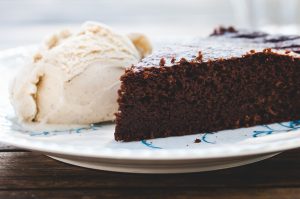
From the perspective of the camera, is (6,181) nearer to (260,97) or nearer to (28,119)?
(28,119)

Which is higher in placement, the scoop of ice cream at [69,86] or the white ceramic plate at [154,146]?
the scoop of ice cream at [69,86]

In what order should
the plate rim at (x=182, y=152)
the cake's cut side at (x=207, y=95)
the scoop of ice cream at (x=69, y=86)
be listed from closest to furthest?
the plate rim at (x=182, y=152) → the cake's cut side at (x=207, y=95) → the scoop of ice cream at (x=69, y=86)

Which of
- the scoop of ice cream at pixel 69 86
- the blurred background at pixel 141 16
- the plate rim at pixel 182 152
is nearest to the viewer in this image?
the plate rim at pixel 182 152

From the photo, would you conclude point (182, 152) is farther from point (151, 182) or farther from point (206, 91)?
point (206, 91)

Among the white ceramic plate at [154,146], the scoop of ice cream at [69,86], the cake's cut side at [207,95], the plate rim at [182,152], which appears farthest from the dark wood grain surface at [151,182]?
the scoop of ice cream at [69,86]

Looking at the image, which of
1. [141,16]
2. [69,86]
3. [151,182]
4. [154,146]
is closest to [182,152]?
[151,182]

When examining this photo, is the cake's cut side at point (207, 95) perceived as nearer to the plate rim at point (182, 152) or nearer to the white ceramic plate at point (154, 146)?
the white ceramic plate at point (154, 146)
